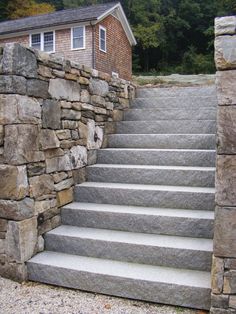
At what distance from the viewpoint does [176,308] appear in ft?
8.35

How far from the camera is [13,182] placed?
113 inches

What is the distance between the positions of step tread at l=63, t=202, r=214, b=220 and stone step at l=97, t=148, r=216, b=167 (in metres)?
0.78

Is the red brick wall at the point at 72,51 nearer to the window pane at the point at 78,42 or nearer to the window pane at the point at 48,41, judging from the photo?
the window pane at the point at 78,42

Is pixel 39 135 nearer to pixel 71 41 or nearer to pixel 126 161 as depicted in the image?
pixel 126 161

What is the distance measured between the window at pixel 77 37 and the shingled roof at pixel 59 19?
37cm

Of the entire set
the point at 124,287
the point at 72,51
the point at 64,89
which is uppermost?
the point at 72,51

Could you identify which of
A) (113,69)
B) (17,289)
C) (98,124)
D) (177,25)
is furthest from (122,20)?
(17,289)

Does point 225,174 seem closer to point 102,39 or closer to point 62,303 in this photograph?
point 62,303

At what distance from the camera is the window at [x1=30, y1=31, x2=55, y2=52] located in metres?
14.8

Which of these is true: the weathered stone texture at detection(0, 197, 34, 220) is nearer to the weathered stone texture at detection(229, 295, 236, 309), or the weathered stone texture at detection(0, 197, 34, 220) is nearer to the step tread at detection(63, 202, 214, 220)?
the step tread at detection(63, 202, 214, 220)

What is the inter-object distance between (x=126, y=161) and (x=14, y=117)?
1689mm

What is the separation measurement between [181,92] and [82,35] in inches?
384

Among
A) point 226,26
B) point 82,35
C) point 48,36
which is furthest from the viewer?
point 48,36

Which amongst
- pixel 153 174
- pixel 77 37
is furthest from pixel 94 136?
pixel 77 37
